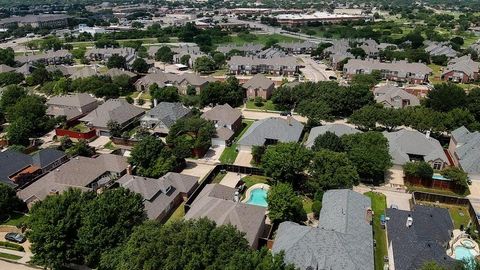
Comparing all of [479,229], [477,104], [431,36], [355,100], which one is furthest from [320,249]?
[431,36]

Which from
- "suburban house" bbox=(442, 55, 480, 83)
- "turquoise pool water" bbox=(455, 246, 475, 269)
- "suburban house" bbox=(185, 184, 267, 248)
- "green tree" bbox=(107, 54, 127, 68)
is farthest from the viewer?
"green tree" bbox=(107, 54, 127, 68)

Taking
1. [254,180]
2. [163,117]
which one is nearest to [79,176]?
[163,117]

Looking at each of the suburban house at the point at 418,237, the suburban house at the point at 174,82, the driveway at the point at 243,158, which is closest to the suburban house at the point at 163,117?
the driveway at the point at 243,158

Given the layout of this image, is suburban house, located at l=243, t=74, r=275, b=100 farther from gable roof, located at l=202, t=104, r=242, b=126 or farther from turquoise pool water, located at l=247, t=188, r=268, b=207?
turquoise pool water, located at l=247, t=188, r=268, b=207

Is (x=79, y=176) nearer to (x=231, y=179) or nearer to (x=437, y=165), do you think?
(x=231, y=179)

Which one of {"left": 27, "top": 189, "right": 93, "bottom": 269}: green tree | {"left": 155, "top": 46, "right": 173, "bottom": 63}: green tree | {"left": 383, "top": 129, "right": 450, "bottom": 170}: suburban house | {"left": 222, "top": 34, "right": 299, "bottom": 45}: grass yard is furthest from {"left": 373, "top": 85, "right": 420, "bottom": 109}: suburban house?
{"left": 222, "top": 34, "right": 299, "bottom": 45}: grass yard
